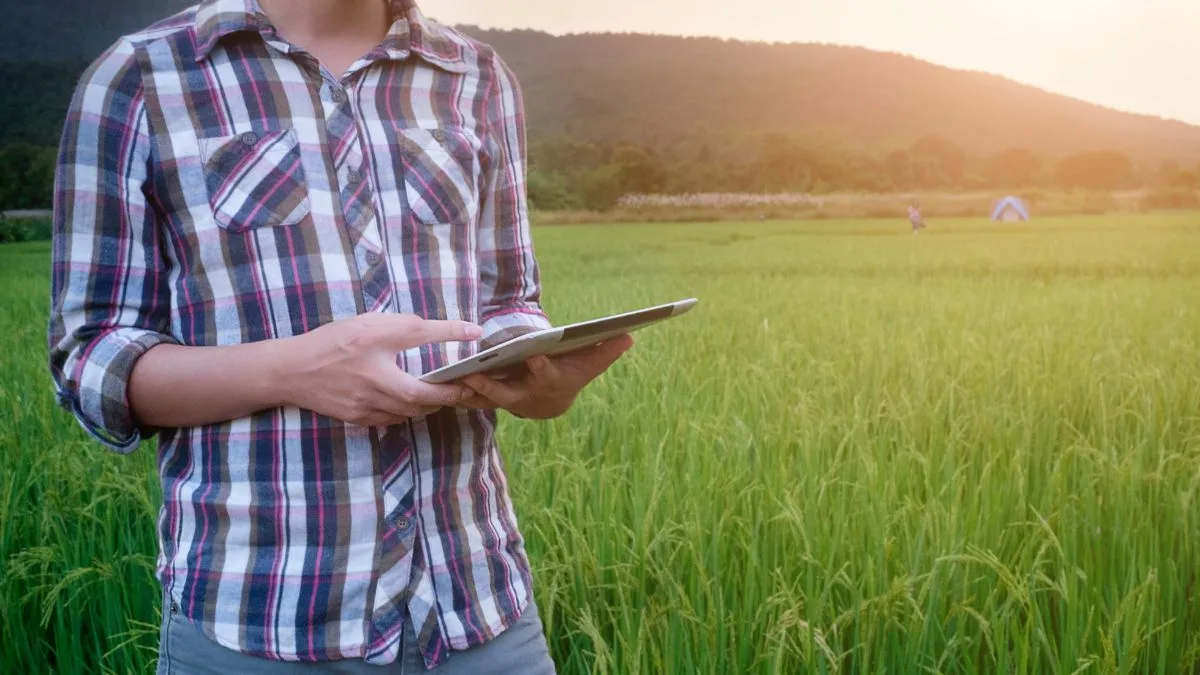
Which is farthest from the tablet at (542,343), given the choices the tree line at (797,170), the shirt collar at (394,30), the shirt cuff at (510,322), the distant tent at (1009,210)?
the distant tent at (1009,210)

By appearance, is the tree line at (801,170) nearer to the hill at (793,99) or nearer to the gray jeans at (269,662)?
the hill at (793,99)

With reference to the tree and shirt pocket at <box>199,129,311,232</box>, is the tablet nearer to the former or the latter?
shirt pocket at <box>199,129,311,232</box>

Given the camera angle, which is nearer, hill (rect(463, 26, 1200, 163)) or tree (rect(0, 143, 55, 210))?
tree (rect(0, 143, 55, 210))

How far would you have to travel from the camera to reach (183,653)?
69cm

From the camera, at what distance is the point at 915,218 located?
8.43 feet

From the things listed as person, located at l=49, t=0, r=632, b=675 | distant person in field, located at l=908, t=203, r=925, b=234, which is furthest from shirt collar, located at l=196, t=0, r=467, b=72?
distant person in field, located at l=908, t=203, r=925, b=234

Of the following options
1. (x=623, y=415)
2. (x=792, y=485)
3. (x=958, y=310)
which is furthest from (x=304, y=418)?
(x=958, y=310)

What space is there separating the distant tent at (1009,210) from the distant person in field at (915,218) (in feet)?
0.57

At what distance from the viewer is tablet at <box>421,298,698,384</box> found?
1.88ft

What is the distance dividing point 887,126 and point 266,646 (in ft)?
7.32

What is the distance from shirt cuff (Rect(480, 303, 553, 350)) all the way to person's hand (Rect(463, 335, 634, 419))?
6 centimetres

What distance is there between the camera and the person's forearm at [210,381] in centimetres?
63

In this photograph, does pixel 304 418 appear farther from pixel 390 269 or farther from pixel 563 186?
pixel 563 186

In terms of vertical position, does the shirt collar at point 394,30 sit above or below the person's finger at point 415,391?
above
